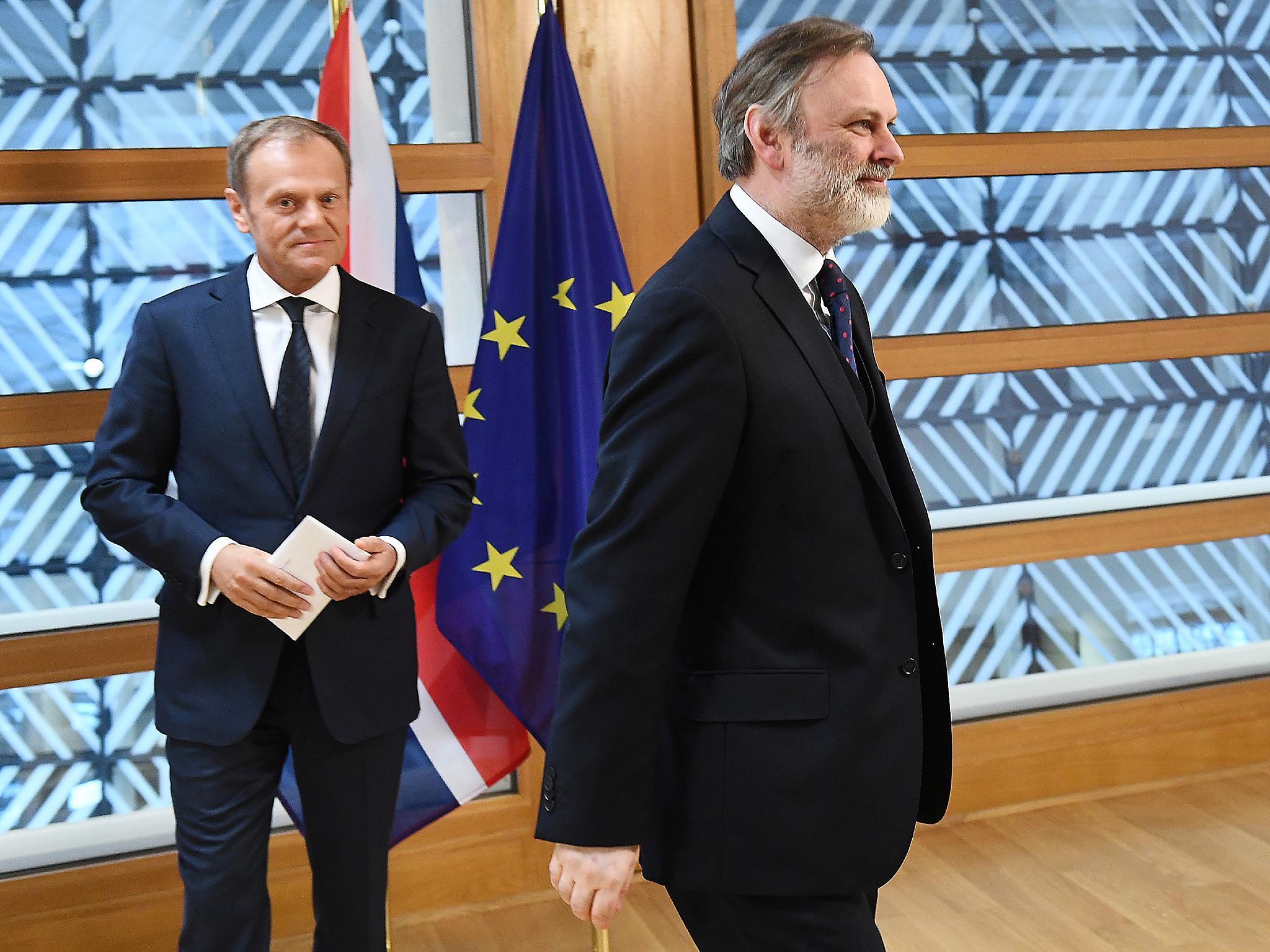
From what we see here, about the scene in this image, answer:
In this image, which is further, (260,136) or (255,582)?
(260,136)

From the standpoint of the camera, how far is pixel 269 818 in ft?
6.28

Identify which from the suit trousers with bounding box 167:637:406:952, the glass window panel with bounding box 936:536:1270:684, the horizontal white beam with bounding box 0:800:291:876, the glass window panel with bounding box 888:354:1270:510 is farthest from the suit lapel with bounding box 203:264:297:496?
the glass window panel with bounding box 936:536:1270:684

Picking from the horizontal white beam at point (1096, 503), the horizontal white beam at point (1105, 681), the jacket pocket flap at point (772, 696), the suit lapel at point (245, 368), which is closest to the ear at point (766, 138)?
the jacket pocket flap at point (772, 696)

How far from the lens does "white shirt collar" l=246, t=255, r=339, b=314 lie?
1.92 metres

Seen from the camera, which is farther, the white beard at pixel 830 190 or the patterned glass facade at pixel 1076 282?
the patterned glass facade at pixel 1076 282

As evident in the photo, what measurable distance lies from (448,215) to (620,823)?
6.70 feet

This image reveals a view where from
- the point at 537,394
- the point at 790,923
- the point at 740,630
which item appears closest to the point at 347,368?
the point at 537,394

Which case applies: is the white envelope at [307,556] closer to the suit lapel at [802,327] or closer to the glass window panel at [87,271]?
the suit lapel at [802,327]

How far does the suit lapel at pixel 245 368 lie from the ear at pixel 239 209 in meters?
0.11

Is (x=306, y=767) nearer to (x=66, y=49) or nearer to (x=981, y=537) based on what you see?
(x=66, y=49)

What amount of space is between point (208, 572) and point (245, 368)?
0.31 metres

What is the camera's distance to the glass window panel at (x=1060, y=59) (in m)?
3.36

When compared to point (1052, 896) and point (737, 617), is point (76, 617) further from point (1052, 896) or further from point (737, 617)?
point (1052, 896)

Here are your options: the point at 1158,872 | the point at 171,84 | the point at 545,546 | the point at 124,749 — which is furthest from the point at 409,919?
A: the point at 171,84
